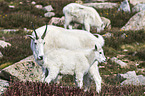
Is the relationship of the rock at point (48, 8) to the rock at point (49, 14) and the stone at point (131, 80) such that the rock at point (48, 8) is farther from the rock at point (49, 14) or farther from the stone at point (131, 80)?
the stone at point (131, 80)

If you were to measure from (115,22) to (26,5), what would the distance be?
36.6 feet

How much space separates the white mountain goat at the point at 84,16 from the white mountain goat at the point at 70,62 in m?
7.14

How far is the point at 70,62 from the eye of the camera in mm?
5988

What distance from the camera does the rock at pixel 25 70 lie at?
7.52m

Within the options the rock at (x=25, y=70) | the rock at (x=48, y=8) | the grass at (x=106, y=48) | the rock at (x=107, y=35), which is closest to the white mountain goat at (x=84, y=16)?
the grass at (x=106, y=48)

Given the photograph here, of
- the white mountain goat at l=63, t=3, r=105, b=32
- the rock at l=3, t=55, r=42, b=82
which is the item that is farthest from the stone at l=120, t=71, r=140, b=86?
the white mountain goat at l=63, t=3, r=105, b=32

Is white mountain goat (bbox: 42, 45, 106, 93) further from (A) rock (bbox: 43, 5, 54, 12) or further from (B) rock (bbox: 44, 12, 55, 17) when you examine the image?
(A) rock (bbox: 43, 5, 54, 12)

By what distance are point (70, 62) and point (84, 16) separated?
770cm

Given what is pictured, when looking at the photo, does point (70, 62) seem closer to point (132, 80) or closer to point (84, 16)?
point (132, 80)

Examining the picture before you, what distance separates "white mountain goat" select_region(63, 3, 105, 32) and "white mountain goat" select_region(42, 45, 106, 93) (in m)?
7.14

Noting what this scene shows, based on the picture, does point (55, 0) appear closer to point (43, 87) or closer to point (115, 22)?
point (115, 22)

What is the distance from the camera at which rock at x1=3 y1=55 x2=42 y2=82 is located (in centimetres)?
752

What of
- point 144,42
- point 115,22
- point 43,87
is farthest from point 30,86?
point 115,22

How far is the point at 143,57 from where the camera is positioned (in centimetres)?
1210
